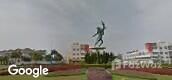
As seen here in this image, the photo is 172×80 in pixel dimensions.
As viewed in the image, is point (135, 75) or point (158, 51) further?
point (158, 51)

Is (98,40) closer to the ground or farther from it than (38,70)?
farther from it

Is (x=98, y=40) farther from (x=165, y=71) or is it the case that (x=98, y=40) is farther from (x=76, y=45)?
(x=76, y=45)

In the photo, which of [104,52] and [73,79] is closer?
[73,79]

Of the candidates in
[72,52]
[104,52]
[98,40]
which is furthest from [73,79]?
[72,52]

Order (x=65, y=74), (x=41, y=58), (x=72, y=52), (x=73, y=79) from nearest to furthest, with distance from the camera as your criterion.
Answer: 1. (x=73, y=79)
2. (x=65, y=74)
3. (x=41, y=58)
4. (x=72, y=52)

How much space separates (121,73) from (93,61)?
15.0 meters

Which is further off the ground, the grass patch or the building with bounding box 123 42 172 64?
the building with bounding box 123 42 172 64

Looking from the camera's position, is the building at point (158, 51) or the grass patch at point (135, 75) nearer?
the grass patch at point (135, 75)

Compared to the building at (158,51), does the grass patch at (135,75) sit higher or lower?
lower

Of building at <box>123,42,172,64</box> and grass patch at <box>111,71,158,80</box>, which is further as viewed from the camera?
building at <box>123,42,172,64</box>

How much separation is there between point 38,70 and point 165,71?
885 cm

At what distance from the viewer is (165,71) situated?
21.7 metres

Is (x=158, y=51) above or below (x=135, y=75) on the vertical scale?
above

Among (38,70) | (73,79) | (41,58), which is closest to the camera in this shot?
(73,79)
